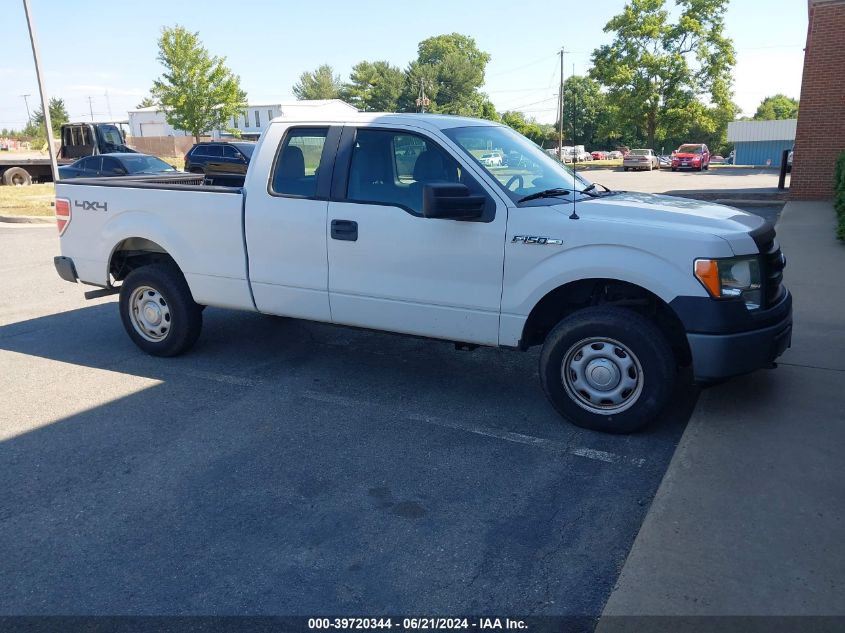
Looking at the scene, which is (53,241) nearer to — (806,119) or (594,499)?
(594,499)

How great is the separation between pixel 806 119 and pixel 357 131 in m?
16.0

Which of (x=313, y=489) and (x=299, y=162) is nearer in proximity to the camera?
(x=313, y=489)

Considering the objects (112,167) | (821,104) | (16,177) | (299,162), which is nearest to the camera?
(299,162)

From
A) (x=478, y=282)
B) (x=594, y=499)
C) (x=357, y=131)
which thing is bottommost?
(x=594, y=499)

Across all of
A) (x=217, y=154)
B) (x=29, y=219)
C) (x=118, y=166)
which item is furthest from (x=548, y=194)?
(x=217, y=154)

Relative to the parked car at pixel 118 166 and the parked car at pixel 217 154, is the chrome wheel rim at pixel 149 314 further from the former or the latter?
the parked car at pixel 217 154

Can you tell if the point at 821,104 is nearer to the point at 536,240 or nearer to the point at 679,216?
the point at 679,216

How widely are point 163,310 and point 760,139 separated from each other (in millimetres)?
62073

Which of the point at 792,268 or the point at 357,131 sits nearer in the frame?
the point at 357,131

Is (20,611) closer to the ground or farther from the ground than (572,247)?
closer to the ground

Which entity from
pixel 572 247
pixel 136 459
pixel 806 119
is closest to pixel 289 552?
pixel 136 459

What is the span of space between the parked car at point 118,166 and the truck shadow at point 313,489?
13773mm

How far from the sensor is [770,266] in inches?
178

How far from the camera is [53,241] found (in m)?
13.7
